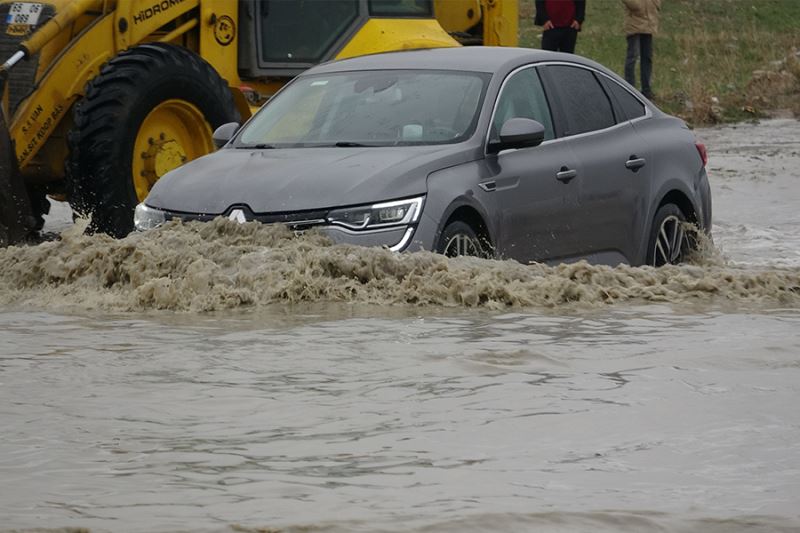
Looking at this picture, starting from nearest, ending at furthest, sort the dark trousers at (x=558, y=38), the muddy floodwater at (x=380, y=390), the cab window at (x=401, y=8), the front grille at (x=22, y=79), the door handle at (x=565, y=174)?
1. the muddy floodwater at (x=380, y=390)
2. the door handle at (x=565, y=174)
3. the front grille at (x=22, y=79)
4. the cab window at (x=401, y=8)
5. the dark trousers at (x=558, y=38)

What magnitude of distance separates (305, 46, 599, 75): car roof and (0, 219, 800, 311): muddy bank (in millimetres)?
1384

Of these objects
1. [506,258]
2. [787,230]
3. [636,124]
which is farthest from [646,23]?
[506,258]

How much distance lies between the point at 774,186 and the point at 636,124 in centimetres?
784

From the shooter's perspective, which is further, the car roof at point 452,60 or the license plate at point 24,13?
the license plate at point 24,13

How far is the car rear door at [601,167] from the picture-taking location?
10469 mm

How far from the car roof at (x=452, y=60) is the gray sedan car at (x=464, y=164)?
2 centimetres

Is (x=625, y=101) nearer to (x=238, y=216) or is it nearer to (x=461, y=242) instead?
(x=461, y=242)

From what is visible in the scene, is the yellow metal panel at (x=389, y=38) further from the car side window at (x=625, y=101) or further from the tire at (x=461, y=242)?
the tire at (x=461, y=242)

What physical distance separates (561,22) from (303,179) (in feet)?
46.5

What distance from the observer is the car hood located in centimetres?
922

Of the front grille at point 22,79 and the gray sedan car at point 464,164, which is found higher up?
the front grille at point 22,79

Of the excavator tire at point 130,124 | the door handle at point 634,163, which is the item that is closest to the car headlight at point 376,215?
the door handle at point 634,163

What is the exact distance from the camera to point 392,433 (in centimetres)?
638

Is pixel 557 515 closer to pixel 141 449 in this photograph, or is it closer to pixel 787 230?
pixel 141 449
